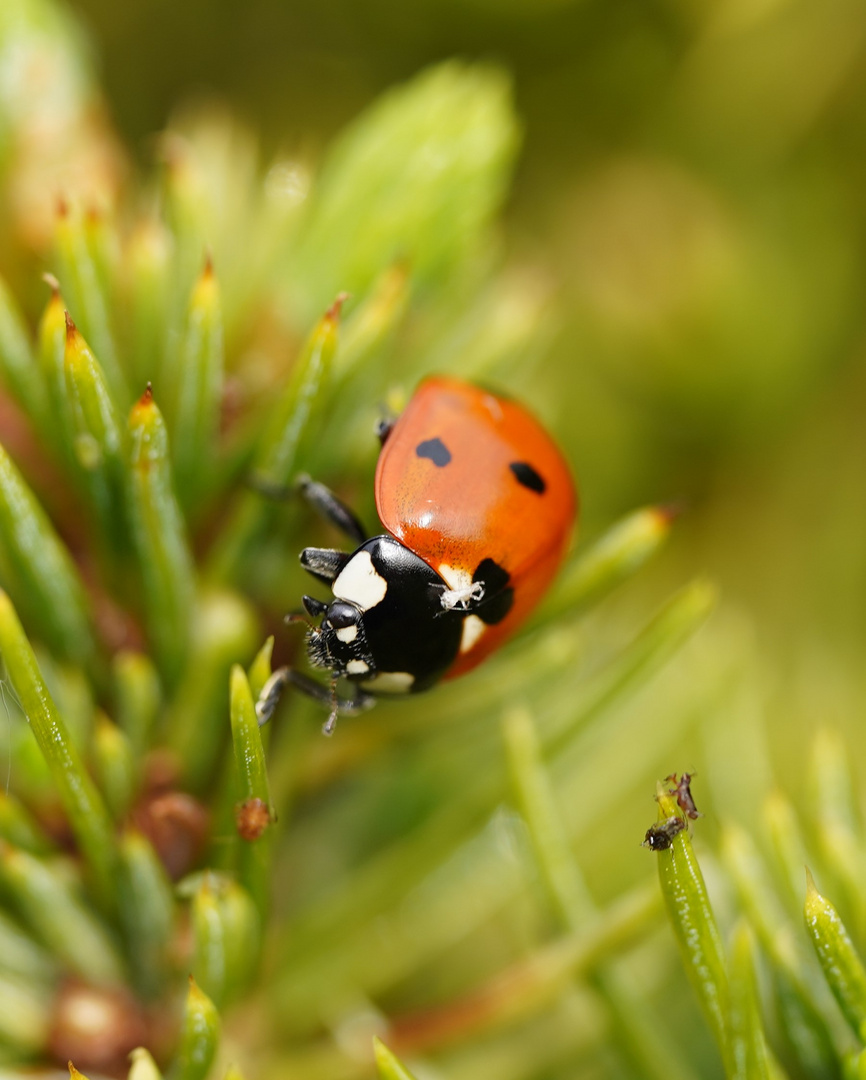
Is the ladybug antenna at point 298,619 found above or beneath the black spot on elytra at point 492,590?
above

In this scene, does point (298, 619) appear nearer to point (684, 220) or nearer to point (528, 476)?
point (528, 476)

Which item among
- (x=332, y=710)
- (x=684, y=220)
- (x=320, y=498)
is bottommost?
(x=332, y=710)

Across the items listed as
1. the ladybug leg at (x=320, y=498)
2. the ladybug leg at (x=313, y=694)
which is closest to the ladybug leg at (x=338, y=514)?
the ladybug leg at (x=320, y=498)

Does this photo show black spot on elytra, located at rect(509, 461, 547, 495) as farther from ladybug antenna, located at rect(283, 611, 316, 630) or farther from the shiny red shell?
ladybug antenna, located at rect(283, 611, 316, 630)

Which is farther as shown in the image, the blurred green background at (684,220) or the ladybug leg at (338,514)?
the blurred green background at (684,220)

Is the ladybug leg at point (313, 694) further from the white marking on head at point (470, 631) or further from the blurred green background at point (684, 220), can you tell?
the blurred green background at point (684, 220)

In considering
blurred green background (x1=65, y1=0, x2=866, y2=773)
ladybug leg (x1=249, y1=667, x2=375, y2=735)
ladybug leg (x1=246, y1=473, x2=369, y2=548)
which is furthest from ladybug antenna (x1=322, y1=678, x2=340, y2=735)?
blurred green background (x1=65, y1=0, x2=866, y2=773)

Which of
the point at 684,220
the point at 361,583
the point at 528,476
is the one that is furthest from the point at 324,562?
the point at 684,220
